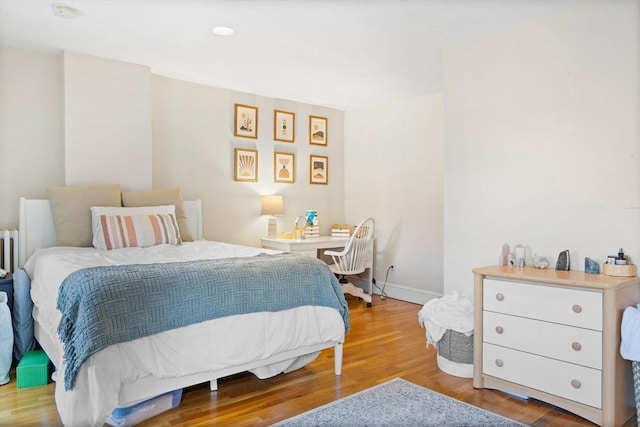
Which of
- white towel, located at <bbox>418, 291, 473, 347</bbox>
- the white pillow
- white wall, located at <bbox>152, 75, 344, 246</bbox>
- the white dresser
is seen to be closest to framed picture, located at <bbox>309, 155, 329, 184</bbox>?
white wall, located at <bbox>152, 75, 344, 246</bbox>

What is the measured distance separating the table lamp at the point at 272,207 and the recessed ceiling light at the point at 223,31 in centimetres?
203

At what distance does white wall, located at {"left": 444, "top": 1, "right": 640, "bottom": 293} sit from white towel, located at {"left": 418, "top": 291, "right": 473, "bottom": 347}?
31 cm

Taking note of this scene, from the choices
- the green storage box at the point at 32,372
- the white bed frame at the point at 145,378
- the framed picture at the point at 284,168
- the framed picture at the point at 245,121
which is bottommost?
the green storage box at the point at 32,372

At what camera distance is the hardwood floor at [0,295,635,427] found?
220 cm

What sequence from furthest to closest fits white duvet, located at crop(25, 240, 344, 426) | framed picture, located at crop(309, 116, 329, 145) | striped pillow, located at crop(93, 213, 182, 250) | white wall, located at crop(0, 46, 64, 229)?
framed picture, located at crop(309, 116, 329, 145)
white wall, located at crop(0, 46, 64, 229)
striped pillow, located at crop(93, 213, 182, 250)
white duvet, located at crop(25, 240, 344, 426)

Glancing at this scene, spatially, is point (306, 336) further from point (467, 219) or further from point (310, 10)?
point (310, 10)

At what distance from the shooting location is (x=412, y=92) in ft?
15.4

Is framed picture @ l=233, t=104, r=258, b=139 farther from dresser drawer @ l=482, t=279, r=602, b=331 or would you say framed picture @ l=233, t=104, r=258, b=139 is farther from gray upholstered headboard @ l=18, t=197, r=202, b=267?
dresser drawer @ l=482, t=279, r=602, b=331

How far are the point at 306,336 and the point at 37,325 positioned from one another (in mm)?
1743

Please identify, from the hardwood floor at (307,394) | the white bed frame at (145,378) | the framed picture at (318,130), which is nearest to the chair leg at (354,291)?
the hardwood floor at (307,394)

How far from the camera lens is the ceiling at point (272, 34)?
2.71m

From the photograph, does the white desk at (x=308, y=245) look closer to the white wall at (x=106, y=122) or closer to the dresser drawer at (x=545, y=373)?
the white wall at (x=106, y=122)

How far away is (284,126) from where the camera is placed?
16.8 feet

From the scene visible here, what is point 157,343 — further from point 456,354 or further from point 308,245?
point 308,245
